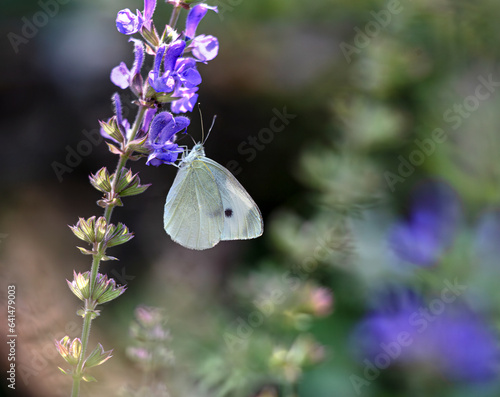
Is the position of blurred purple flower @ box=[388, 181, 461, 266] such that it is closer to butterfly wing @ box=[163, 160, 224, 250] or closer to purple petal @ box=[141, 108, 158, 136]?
butterfly wing @ box=[163, 160, 224, 250]

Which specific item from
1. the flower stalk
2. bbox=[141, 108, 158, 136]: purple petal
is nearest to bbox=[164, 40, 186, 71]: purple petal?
the flower stalk

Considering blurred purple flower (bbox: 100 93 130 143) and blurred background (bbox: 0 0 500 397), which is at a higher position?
blurred purple flower (bbox: 100 93 130 143)

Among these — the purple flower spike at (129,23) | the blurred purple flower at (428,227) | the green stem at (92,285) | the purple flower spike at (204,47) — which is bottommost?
the blurred purple flower at (428,227)

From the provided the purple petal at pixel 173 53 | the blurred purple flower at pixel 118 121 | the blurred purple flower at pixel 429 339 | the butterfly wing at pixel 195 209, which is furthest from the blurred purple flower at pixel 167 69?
the blurred purple flower at pixel 429 339

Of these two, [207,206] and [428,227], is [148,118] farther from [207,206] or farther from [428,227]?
[428,227]

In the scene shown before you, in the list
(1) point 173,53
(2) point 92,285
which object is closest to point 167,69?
(1) point 173,53

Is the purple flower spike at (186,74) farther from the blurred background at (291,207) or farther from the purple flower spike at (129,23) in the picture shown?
the blurred background at (291,207)
